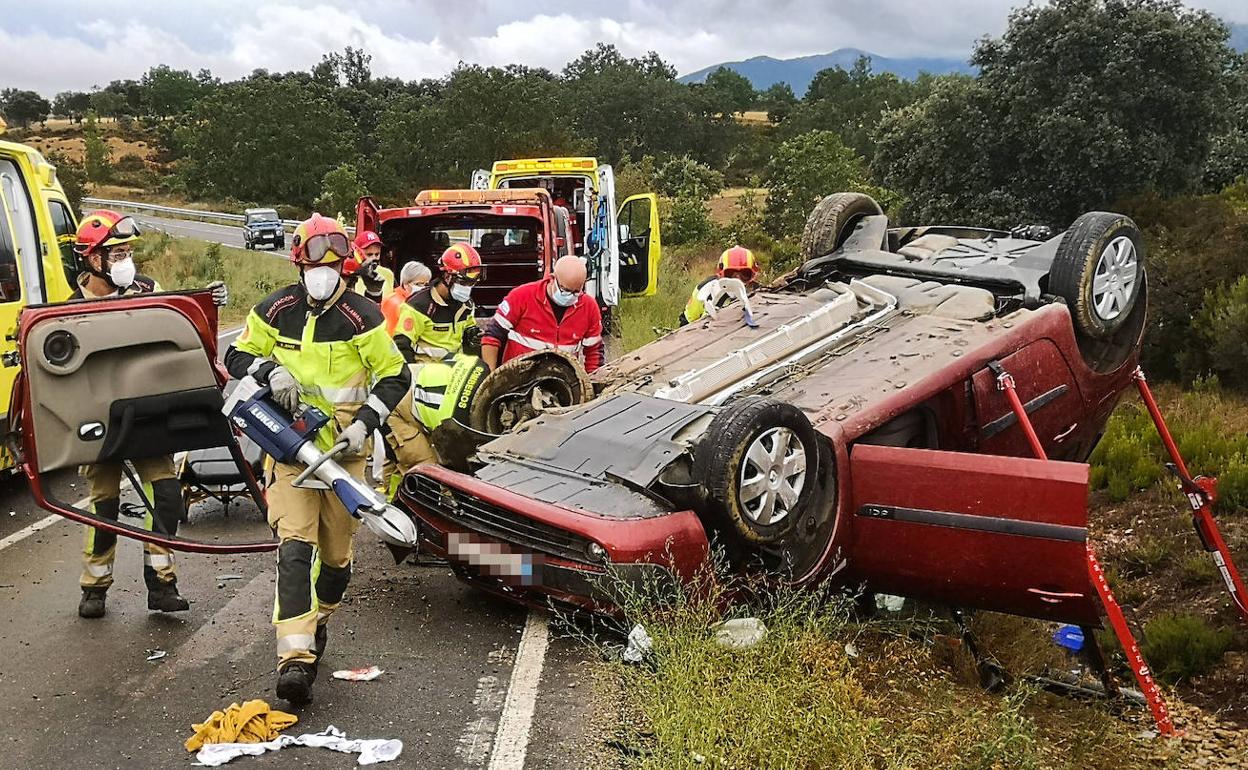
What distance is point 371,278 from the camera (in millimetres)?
7777

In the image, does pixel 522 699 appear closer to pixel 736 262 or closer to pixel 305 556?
pixel 305 556

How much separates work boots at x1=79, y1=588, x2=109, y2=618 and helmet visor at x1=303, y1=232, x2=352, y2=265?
205cm

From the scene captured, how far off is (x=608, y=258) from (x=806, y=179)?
11908mm

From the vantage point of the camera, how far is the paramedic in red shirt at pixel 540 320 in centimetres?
636

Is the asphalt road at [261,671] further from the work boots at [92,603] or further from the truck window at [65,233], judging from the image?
the truck window at [65,233]

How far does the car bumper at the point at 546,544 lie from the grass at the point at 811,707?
112 mm

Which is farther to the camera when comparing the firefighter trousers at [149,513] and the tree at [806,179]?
the tree at [806,179]

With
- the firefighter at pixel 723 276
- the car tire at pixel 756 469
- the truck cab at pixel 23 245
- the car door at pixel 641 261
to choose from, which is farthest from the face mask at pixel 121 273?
the car door at pixel 641 261

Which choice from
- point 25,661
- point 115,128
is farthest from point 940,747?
point 115,128

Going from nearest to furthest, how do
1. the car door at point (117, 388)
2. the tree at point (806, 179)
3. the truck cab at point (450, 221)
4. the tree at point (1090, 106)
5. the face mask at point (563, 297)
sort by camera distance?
the car door at point (117, 388) → the face mask at point (563, 297) → the truck cab at point (450, 221) → the tree at point (1090, 106) → the tree at point (806, 179)

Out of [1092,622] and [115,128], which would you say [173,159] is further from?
[1092,622]

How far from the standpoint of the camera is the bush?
17.9ft

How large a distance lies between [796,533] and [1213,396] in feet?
19.9

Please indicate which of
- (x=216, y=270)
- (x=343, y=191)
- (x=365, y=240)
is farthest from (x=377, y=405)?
(x=343, y=191)
